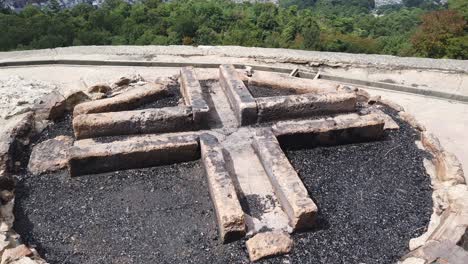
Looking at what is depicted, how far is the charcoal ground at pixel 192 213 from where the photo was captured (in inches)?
191

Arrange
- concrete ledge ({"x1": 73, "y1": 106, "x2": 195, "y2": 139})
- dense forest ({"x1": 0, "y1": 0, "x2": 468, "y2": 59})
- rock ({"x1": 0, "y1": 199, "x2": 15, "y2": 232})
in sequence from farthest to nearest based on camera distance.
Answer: dense forest ({"x1": 0, "y1": 0, "x2": 468, "y2": 59}), concrete ledge ({"x1": 73, "y1": 106, "x2": 195, "y2": 139}), rock ({"x1": 0, "y1": 199, "x2": 15, "y2": 232})

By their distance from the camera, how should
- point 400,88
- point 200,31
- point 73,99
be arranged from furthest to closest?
point 200,31
point 400,88
point 73,99

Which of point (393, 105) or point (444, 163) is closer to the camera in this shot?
point (444, 163)

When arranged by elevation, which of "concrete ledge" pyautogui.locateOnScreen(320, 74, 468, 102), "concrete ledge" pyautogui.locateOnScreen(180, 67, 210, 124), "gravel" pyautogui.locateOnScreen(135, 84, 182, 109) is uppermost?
Answer: "concrete ledge" pyautogui.locateOnScreen(180, 67, 210, 124)

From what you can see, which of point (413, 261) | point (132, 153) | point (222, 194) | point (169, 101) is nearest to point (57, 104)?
point (169, 101)

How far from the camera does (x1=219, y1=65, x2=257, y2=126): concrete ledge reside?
6602mm

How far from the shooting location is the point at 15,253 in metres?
4.45

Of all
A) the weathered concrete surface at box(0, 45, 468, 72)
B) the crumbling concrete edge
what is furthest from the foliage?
the crumbling concrete edge

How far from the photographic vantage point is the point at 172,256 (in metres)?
4.80

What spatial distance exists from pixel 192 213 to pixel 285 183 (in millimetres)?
1129

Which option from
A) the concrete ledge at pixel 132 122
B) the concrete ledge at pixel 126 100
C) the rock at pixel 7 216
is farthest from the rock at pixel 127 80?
the rock at pixel 7 216

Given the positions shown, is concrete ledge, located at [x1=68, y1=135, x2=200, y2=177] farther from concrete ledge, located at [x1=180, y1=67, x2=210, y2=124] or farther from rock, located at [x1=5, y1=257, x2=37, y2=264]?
rock, located at [x1=5, y1=257, x2=37, y2=264]

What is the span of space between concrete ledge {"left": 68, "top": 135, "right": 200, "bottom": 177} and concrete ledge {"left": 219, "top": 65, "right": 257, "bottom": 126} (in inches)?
33.9

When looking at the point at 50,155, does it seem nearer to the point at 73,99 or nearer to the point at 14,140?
the point at 14,140
